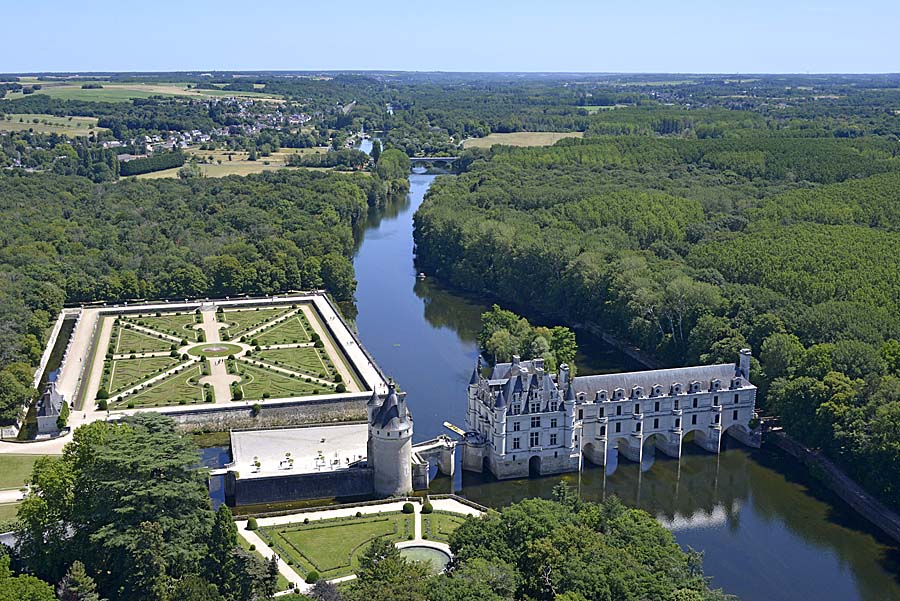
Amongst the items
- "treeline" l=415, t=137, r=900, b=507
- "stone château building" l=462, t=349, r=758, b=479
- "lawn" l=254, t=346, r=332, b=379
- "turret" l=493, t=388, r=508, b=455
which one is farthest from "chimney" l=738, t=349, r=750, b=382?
"lawn" l=254, t=346, r=332, b=379

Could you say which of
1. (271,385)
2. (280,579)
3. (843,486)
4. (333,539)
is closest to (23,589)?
(280,579)

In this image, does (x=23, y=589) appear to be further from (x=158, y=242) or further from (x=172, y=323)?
(x=158, y=242)

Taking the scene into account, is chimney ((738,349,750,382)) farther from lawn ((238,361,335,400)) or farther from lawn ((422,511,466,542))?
lawn ((238,361,335,400))

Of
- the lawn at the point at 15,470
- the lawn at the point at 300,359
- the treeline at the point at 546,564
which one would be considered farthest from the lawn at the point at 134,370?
the treeline at the point at 546,564

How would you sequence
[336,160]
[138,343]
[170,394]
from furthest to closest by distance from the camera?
[336,160]
[138,343]
[170,394]

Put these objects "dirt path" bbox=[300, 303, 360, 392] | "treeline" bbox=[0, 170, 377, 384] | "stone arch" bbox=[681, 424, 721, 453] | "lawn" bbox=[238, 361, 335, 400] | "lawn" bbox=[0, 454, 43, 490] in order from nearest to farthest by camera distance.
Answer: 1. "lawn" bbox=[0, 454, 43, 490]
2. "stone arch" bbox=[681, 424, 721, 453]
3. "lawn" bbox=[238, 361, 335, 400]
4. "dirt path" bbox=[300, 303, 360, 392]
5. "treeline" bbox=[0, 170, 377, 384]

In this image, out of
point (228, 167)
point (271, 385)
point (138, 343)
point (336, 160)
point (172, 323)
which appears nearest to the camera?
point (271, 385)

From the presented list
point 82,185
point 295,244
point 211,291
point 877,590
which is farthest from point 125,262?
point 877,590
